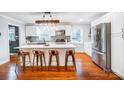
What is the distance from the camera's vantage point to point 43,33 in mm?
11227

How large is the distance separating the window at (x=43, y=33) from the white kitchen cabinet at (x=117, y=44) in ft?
20.5

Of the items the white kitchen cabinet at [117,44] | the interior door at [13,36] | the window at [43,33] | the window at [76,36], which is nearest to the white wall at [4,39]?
the interior door at [13,36]

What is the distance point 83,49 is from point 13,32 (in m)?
4.79

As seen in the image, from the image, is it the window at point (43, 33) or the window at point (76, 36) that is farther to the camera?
the window at point (76, 36)

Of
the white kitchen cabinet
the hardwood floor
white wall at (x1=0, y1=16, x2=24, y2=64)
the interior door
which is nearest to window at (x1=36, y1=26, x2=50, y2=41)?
the interior door

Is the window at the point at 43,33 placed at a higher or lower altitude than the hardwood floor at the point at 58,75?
higher

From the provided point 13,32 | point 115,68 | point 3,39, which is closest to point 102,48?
point 115,68

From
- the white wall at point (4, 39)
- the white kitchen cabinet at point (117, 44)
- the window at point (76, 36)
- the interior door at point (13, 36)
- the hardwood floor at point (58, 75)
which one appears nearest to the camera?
the white kitchen cabinet at point (117, 44)

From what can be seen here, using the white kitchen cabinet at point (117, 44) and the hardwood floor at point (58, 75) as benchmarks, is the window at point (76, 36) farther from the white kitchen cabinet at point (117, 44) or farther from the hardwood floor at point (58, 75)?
the white kitchen cabinet at point (117, 44)

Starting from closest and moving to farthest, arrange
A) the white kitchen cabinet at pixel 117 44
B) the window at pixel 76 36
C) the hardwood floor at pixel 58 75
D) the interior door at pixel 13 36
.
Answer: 1. the white kitchen cabinet at pixel 117 44
2. the hardwood floor at pixel 58 75
3. the interior door at pixel 13 36
4. the window at pixel 76 36

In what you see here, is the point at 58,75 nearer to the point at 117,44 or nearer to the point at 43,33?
the point at 117,44

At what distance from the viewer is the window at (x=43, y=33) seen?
1116 cm

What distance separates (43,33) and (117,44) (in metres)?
6.93
